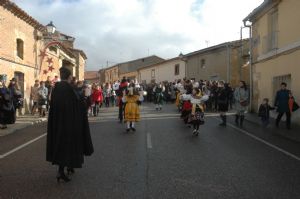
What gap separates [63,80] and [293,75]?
1242 centimetres

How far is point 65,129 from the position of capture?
277 inches

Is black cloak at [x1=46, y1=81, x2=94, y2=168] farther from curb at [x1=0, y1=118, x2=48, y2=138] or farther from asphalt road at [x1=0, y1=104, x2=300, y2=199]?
curb at [x1=0, y1=118, x2=48, y2=138]

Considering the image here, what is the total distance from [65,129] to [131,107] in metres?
7.48

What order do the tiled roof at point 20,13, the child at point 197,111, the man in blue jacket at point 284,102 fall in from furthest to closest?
the tiled roof at point 20,13 → the man in blue jacket at point 284,102 → the child at point 197,111

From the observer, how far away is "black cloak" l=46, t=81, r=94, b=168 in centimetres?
698

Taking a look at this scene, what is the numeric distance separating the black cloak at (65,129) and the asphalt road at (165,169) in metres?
0.41

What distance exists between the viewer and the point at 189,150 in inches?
409

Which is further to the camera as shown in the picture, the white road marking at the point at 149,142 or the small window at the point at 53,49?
the small window at the point at 53,49

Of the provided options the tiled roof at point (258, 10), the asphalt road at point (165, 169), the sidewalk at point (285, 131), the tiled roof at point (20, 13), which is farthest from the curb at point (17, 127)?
the tiled roof at point (258, 10)

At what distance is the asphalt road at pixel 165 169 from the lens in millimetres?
6422

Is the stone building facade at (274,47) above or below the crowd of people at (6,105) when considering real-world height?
above

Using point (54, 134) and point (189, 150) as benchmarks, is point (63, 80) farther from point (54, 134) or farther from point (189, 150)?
point (189, 150)

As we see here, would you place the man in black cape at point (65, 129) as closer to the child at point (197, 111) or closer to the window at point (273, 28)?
the child at point (197, 111)

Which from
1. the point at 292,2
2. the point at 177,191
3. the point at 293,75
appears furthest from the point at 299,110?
the point at 177,191
